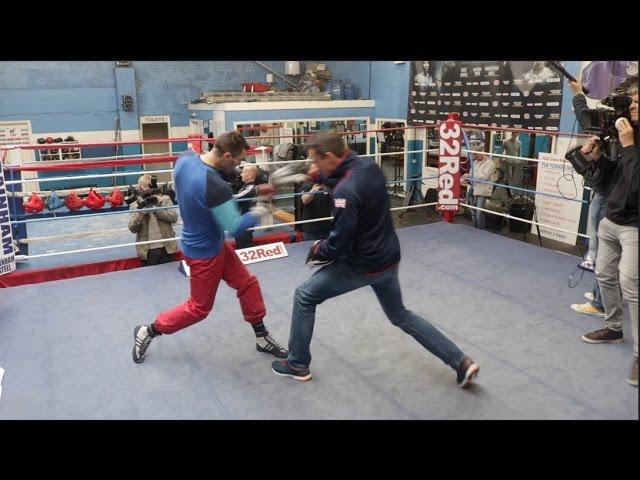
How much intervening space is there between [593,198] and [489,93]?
485 cm

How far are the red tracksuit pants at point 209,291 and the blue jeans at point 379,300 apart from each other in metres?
0.41

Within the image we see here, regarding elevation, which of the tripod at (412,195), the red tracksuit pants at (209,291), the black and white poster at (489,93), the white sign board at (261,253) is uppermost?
the black and white poster at (489,93)

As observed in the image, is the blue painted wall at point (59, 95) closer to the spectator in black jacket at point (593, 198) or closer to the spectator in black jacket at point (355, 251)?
the spectator in black jacket at point (355, 251)

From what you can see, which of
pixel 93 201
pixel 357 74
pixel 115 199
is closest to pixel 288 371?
pixel 93 201

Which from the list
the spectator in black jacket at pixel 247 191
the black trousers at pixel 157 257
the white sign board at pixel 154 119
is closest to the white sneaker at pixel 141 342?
the black trousers at pixel 157 257

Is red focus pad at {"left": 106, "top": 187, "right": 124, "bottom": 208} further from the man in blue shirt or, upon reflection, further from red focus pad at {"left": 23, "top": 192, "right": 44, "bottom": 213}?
the man in blue shirt

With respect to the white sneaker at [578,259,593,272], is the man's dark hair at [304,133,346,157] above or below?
above

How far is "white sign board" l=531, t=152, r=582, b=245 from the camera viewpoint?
6676mm

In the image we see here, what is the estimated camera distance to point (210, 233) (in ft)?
8.59

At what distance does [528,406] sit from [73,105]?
10053 mm

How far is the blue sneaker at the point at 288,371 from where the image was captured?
2.63m

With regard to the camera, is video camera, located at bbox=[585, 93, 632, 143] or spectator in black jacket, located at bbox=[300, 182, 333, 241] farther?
spectator in black jacket, located at bbox=[300, 182, 333, 241]

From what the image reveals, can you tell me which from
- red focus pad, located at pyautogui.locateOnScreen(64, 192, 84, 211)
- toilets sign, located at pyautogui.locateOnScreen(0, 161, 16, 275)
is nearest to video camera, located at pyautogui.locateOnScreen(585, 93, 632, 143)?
toilets sign, located at pyautogui.locateOnScreen(0, 161, 16, 275)

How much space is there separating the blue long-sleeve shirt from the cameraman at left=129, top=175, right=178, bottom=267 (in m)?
1.90
